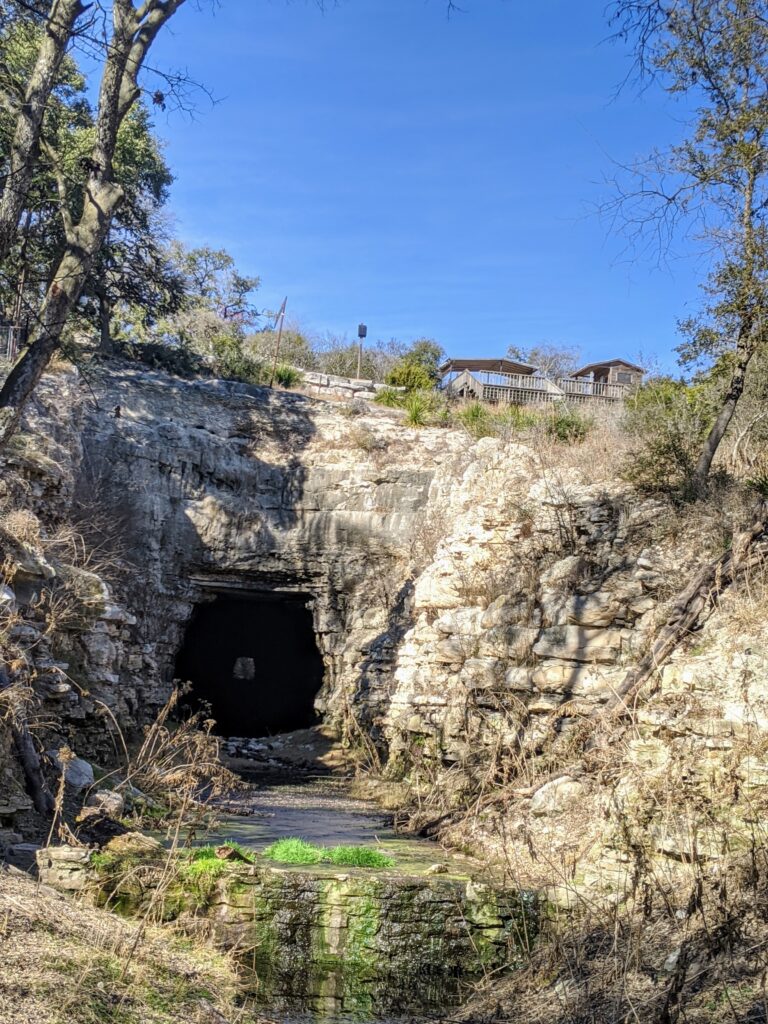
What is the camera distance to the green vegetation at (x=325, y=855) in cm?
788

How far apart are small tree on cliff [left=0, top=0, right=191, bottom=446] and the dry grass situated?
368cm

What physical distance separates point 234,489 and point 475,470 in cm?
486

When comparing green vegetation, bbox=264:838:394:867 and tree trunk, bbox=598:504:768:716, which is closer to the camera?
green vegetation, bbox=264:838:394:867

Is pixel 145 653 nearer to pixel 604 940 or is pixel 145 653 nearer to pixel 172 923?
pixel 172 923

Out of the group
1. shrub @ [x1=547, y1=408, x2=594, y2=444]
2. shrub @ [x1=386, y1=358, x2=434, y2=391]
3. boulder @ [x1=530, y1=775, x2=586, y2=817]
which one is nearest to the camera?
boulder @ [x1=530, y1=775, x2=586, y2=817]

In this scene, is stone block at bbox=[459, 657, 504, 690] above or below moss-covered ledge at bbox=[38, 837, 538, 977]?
above

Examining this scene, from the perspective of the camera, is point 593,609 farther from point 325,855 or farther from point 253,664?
point 253,664

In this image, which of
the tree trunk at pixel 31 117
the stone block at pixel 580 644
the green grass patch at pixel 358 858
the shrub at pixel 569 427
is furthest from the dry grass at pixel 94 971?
the shrub at pixel 569 427

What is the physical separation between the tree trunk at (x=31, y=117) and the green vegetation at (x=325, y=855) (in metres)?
5.57

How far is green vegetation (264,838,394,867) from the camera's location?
310 inches

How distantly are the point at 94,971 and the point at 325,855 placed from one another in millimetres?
3266

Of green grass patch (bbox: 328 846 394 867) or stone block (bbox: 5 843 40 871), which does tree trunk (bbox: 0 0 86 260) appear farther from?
green grass patch (bbox: 328 846 394 867)

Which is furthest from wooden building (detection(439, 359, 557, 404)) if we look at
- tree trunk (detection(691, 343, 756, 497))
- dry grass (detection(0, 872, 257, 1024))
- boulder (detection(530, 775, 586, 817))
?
dry grass (detection(0, 872, 257, 1024))

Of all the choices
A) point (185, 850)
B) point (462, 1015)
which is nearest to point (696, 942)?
point (462, 1015)
